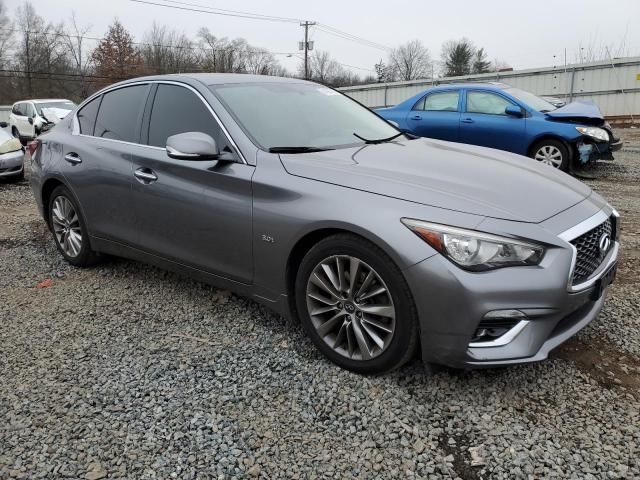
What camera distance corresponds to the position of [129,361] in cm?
298

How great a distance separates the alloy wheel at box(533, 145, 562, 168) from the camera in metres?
8.59

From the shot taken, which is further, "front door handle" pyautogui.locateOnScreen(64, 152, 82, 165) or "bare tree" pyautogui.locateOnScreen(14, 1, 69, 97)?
"bare tree" pyautogui.locateOnScreen(14, 1, 69, 97)

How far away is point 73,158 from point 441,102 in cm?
695

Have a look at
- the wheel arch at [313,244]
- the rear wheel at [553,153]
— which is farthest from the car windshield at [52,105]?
the wheel arch at [313,244]

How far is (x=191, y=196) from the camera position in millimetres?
3285

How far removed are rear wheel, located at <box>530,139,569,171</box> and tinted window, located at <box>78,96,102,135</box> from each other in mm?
6834

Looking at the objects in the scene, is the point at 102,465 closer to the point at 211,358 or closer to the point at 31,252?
the point at 211,358

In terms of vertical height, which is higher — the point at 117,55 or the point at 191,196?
the point at 117,55

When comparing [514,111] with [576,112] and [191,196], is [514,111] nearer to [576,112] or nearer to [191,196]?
[576,112]

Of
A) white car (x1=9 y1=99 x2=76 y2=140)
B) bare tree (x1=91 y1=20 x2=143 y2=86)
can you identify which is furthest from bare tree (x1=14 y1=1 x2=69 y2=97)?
white car (x1=9 y1=99 x2=76 y2=140)

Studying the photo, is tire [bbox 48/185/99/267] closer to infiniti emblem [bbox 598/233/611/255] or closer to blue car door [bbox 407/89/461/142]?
infiniti emblem [bbox 598/233/611/255]

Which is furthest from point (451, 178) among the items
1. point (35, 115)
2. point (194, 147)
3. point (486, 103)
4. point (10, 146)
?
point (35, 115)

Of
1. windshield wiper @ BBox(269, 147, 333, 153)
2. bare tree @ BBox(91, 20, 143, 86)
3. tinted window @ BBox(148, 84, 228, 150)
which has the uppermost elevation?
bare tree @ BBox(91, 20, 143, 86)

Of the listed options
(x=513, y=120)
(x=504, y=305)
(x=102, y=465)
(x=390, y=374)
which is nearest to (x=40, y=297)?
(x=102, y=465)
